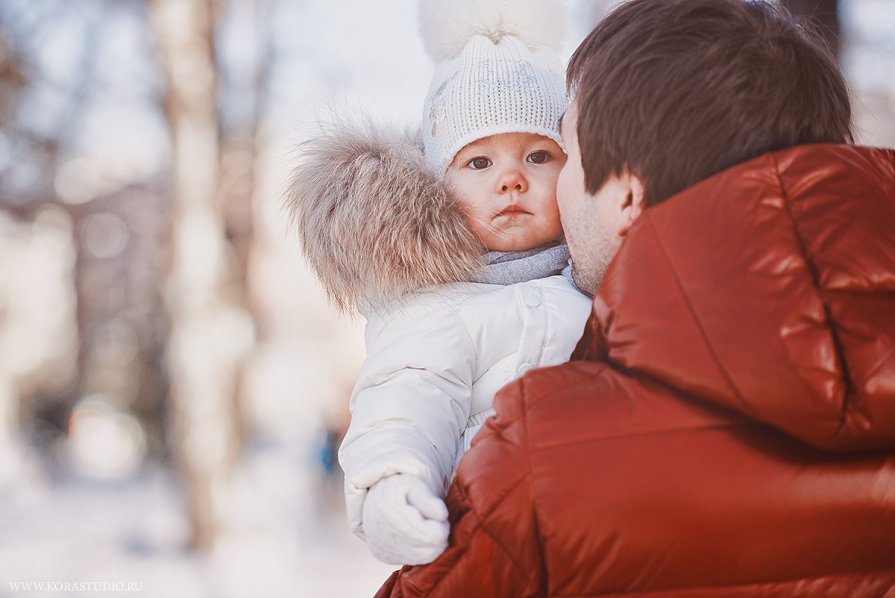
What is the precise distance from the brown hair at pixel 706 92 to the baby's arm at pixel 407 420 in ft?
1.78

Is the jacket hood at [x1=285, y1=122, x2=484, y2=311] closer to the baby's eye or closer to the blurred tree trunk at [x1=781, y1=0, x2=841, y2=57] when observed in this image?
the baby's eye

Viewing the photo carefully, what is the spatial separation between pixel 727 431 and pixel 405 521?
0.53 m

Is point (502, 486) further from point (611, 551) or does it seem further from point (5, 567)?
point (5, 567)

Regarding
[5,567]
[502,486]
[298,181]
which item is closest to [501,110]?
[298,181]

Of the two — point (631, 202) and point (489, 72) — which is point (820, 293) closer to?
point (631, 202)

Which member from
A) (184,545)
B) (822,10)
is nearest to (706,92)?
(822,10)

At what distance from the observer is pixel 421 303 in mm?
1827

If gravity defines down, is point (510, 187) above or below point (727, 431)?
above

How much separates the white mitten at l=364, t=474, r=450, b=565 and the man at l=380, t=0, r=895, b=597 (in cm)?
3

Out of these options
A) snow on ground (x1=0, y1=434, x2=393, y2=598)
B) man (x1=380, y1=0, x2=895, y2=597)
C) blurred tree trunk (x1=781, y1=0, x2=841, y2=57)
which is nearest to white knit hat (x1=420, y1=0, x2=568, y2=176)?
man (x1=380, y1=0, x2=895, y2=597)

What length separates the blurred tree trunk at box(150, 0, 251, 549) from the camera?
629 centimetres

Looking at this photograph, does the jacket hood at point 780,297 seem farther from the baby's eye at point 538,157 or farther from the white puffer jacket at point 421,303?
the baby's eye at point 538,157

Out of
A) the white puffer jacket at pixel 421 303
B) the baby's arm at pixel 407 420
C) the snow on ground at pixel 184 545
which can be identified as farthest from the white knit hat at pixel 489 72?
the snow on ground at pixel 184 545

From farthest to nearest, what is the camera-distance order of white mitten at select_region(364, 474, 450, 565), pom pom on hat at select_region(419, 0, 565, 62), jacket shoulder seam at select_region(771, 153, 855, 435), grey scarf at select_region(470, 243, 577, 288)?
pom pom on hat at select_region(419, 0, 565, 62) < grey scarf at select_region(470, 243, 577, 288) < white mitten at select_region(364, 474, 450, 565) < jacket shoulder seam at select_region(771, 153, 855, 435)
